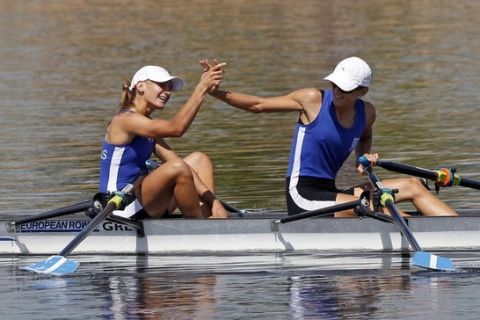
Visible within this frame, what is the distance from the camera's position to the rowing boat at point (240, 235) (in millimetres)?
15570

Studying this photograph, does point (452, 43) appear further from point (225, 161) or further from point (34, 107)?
point (225, 161)

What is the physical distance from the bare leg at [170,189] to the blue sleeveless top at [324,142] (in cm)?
105

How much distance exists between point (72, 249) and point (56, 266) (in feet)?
1.08

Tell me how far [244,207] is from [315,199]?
3450mm

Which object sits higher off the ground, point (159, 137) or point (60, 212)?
point (159, 137)

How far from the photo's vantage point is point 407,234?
15188 mm

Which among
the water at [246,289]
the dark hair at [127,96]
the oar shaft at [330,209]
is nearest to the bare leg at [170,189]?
the water at [246,289]

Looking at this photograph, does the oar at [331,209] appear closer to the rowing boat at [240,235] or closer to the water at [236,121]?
the rowing boat at [240,235]

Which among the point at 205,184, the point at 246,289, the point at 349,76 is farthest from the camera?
the point at 205,184

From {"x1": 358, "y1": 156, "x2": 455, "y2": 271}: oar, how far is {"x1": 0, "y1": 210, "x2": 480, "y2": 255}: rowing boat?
0.27 meters

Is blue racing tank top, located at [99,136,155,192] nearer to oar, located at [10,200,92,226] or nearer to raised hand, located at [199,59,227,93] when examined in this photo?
oar, located at [10,200,92,226]

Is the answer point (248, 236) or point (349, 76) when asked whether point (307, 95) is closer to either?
point (349, 76)

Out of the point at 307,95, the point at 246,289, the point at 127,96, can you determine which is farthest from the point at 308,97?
the point at 246,289

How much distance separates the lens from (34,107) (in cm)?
3122
